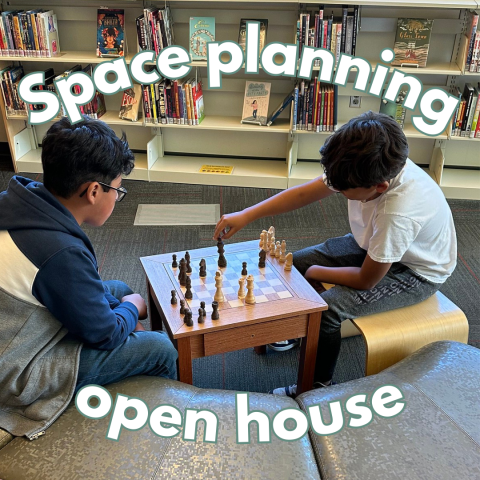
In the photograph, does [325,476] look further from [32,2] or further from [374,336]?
[32,2]

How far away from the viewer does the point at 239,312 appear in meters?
1.59

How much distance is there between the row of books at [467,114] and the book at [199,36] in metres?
1.69

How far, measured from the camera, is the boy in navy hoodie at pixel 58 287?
125 cm

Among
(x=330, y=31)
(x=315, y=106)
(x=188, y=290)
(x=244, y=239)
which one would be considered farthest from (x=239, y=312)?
(x=330, y=31)

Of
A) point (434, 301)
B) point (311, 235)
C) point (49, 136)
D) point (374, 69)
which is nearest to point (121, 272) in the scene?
point (311, 235)

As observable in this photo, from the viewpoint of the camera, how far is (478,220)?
3.23 metres

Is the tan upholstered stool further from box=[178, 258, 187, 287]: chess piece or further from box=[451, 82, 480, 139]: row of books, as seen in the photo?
box=[451, 82, 480, 139]: row of books

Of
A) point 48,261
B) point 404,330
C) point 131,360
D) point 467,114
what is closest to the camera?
point 48,261

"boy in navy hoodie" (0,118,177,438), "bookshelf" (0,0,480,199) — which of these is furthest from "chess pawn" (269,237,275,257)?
"bookshelf" (0,0,480,199)

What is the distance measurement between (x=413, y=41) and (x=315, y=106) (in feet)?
2.39

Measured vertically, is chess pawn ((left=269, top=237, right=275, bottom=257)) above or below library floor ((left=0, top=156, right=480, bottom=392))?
above

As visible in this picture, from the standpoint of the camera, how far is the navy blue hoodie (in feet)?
4.09

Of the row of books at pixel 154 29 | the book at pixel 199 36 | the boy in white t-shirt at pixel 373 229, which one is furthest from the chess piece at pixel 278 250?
the row of books at pixel 154 29

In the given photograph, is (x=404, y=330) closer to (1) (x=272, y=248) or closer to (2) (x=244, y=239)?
(1) (x=272, y=248)
